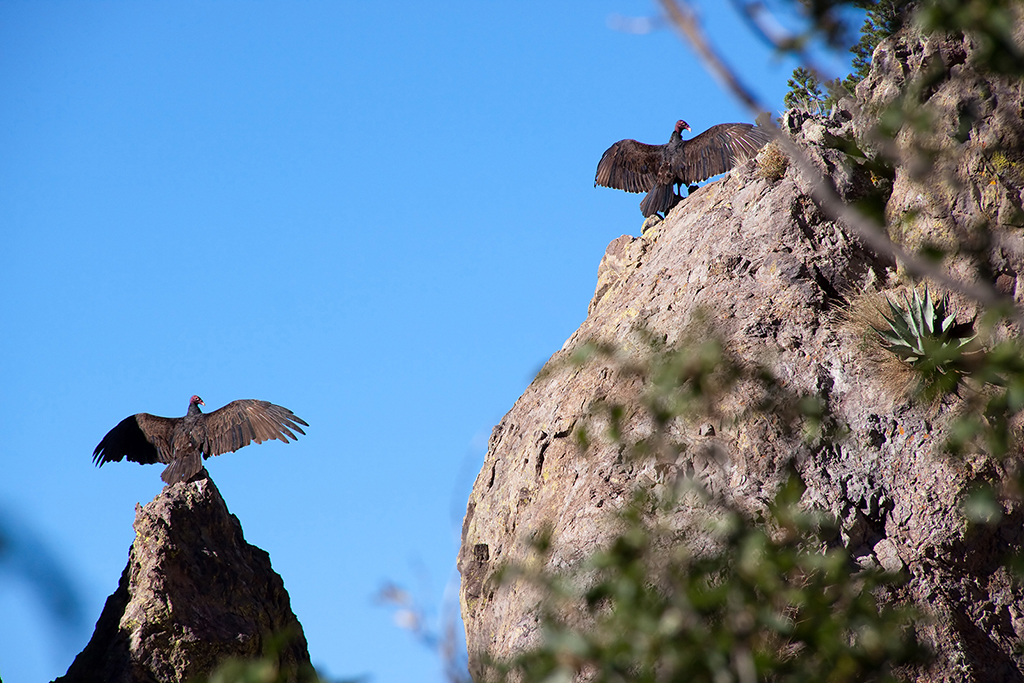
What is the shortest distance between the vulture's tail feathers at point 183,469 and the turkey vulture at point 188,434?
277 mm

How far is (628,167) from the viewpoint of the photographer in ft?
41.1

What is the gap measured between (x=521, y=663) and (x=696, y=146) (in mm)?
10372

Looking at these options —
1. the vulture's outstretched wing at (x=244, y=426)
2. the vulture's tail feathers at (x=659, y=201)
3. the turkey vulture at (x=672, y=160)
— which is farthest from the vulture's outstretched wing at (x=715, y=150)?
the vulture's outstretched wing at (x=244, y=426)

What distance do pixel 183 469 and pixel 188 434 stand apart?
73 cm

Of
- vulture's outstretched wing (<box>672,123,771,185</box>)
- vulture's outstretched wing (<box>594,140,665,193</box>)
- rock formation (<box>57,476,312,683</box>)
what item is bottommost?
rock formation (<box>57,476,312,683</box>)

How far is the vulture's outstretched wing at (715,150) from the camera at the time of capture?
11633 mm

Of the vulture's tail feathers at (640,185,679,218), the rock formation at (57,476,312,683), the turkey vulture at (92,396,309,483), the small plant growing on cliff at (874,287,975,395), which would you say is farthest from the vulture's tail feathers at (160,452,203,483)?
the small plant growing on cliff at (874,287,975,395)

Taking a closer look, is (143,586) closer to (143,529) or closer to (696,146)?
(143,529)

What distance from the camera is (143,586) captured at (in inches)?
343

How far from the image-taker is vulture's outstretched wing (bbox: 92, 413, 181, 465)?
1135 cm

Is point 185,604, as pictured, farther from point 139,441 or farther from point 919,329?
point 919,329

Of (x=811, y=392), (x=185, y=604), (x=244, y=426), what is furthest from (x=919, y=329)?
(x=244, y=426)

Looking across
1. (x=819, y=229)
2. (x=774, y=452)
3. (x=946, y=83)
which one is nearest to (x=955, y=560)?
(x=774, y=452)

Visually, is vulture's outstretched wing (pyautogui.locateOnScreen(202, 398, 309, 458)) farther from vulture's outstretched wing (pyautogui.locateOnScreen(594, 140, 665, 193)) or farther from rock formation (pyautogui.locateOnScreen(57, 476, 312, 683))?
vulture's outstretched wing (pyautogui.locateOnScreen(594, 140, 665, 193))
